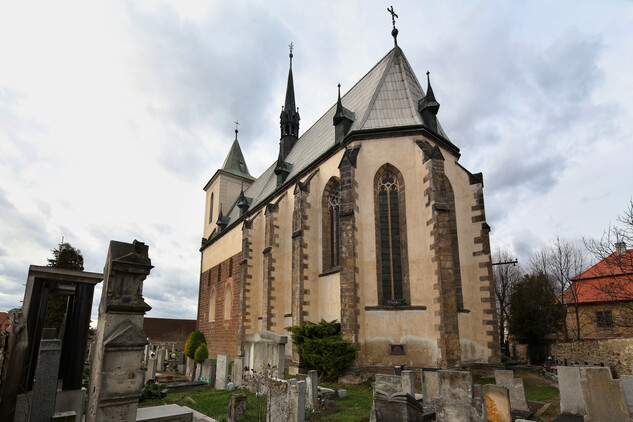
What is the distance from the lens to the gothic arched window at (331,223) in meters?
17.0

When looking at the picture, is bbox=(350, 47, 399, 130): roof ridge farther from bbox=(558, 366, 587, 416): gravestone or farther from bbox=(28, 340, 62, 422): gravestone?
bbox=(28, 340, 62, 422): gravestone

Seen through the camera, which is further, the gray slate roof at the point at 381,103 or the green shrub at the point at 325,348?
the gray slate roof at the point at 381,103

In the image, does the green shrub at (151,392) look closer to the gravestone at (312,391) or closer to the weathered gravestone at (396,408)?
the gravestone at (312,391)

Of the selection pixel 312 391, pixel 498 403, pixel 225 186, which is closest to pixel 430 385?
pixel 498 403

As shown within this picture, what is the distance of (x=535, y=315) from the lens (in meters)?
24.1

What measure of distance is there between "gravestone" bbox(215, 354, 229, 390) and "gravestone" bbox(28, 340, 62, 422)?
7242mm

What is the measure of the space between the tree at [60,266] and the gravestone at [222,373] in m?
7.75

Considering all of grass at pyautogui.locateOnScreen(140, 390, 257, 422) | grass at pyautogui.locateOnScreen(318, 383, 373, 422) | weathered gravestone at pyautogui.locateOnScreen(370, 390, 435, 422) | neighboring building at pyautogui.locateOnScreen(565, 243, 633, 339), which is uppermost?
neighboring building at pyautogui.locateOnScreen(565, 243, 633, 339)

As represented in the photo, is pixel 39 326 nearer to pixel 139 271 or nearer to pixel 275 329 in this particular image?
pixel 139 271

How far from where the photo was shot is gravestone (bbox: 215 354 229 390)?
12.6 m

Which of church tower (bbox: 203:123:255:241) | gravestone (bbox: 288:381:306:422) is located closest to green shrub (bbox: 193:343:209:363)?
gravestone (bbox: 288:381:306:422)

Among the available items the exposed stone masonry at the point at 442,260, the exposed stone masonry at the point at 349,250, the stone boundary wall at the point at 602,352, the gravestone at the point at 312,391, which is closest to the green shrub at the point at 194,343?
the exposed stone masonry at the point at 349,250

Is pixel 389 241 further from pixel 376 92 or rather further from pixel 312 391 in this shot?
pixel 312 391

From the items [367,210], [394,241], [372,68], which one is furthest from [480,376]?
[372,68]
